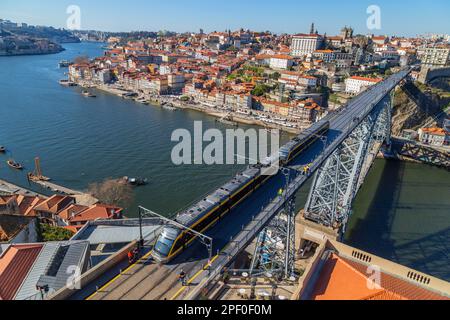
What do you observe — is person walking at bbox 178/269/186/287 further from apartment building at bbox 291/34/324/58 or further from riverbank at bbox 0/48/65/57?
riverbank at bbox 0/48/65/57

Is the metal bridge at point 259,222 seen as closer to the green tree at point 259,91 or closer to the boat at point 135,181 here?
the boat at point 135,181

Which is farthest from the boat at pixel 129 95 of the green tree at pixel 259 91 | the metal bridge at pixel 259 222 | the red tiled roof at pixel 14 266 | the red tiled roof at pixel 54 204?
the red tiled roof at pixel 14 266

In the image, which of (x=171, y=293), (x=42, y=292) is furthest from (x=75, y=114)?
(x=171, y=293)

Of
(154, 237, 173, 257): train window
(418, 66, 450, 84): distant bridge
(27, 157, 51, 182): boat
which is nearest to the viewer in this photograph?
(154, 237, 173, 257): train window

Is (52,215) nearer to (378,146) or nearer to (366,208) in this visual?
(366,208)

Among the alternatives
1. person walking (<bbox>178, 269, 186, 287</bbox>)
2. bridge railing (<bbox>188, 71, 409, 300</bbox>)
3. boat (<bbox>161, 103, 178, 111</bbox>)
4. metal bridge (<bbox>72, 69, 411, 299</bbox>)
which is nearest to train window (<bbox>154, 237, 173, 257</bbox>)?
metal bridge (<bbox>72, 69, 411, 299</bbox>)

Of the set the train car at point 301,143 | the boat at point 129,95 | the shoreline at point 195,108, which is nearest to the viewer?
the train car at point 301,143

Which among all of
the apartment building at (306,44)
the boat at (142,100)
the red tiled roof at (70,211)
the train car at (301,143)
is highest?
the apartment building at (306,44)
